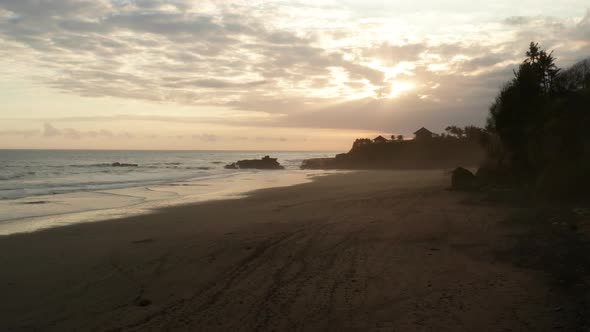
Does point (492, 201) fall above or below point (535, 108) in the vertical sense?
below

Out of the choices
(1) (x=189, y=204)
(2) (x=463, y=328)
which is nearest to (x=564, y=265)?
(2) (x=463, y=328)

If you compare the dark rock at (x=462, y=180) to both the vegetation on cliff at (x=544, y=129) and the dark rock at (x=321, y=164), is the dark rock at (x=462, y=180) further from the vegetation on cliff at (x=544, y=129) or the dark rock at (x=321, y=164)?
the dark rock at (x=321, y=164)

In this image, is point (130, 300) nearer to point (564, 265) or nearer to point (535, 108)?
point (564, 265)

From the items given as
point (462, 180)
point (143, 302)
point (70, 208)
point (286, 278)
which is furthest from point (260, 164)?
point (143, 302)

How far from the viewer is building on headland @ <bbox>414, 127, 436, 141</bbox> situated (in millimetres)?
65812

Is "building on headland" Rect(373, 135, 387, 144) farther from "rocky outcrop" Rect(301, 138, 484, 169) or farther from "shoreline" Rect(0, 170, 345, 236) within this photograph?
"shoreline" Rect(0, 170, 345, 236)

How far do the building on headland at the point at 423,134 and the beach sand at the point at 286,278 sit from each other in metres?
54.3

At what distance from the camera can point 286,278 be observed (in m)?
7.50

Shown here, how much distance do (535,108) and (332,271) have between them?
1579cm

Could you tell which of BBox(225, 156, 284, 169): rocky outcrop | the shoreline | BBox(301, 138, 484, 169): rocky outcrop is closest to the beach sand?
the shoreline

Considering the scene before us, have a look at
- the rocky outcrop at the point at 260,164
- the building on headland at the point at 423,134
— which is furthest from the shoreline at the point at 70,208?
the building on headland at the point at 423,134

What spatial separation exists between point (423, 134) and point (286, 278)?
213 ft

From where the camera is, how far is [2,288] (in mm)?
7691

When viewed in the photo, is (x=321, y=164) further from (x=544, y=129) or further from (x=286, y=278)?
(x=286, y=278)
